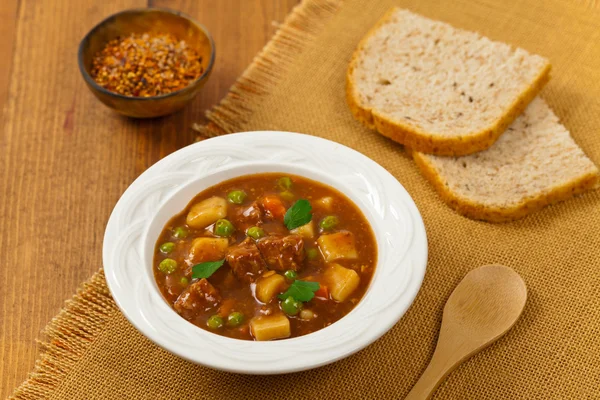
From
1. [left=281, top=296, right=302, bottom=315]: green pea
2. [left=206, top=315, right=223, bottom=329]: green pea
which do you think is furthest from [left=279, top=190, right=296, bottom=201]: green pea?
[left=206, top=315, right=223, bottom=329]: green pea

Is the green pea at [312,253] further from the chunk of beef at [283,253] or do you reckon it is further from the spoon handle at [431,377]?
the spoon handle at [431,377]

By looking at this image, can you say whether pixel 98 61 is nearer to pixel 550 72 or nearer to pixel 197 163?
pixel 197 163

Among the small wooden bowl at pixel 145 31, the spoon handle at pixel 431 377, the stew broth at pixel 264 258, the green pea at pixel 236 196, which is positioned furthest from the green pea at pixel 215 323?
the small wooden bowl at pixel 145 31

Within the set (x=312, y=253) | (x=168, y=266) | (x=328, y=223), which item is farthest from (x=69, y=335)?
(x=328, y=223)

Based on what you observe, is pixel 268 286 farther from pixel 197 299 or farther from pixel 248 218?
pixel 248 218

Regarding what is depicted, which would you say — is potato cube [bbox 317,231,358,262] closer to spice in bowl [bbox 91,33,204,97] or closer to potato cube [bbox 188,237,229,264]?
potato cube [bbox 188,237,229,264]
